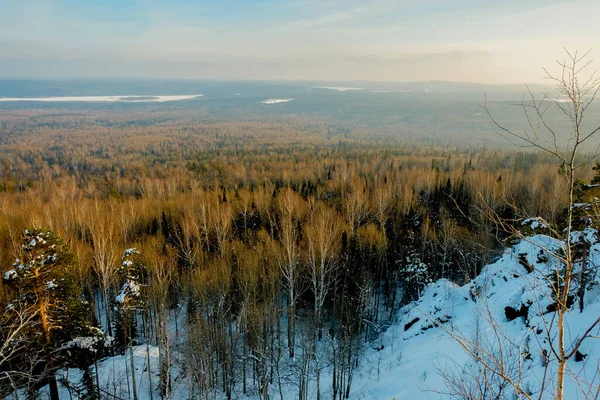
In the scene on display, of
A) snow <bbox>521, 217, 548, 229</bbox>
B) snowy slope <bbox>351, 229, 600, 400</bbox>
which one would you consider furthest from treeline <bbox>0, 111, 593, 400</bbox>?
snowy slope <bbox>351, 229, 600, 400</bbox>

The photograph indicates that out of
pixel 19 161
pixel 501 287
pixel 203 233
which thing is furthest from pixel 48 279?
pixel 19 161

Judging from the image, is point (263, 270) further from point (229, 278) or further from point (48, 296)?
point (48, 296)

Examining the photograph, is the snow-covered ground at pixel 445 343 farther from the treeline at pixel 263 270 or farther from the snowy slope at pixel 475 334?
the treeline at pixel 263 270

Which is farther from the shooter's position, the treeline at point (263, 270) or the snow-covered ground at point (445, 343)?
the treeline at point (263, 270)

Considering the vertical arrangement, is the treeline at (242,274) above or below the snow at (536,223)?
below

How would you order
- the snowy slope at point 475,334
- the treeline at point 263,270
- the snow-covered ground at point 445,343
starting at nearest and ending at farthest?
1. the snowy slope at point 475,334
2. the snow-covered ground at point 445,343
3. the treeline at point 263,270

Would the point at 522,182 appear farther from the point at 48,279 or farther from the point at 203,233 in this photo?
the point at 48,279

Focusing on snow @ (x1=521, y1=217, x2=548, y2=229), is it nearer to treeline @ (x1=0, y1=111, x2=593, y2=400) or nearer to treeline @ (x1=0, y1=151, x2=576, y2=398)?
treeline @ (x1=0, y1=111, x2=593, y2=400)

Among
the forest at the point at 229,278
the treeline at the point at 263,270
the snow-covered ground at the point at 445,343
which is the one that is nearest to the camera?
the snow-covered ground at the point at 445,343

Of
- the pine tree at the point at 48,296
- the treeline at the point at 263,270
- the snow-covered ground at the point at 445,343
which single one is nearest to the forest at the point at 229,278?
the pine tree at the point at 48,296

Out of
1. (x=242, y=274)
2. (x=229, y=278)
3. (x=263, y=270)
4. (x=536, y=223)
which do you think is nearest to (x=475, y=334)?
(x=536, y=223)
